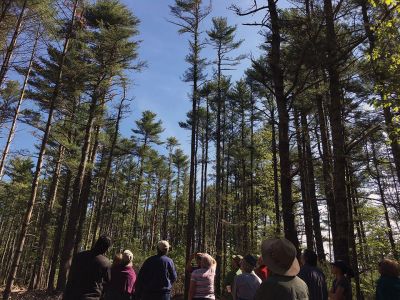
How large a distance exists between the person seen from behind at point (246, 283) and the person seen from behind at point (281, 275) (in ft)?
8.71

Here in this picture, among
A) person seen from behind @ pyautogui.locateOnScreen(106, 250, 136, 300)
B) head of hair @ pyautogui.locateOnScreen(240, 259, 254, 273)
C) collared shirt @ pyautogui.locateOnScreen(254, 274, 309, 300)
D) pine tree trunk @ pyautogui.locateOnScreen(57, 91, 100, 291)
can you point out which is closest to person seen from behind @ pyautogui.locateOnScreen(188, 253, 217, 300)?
head of hair @ pyautogui.locateOnScreen(240, 259, 254, 273)

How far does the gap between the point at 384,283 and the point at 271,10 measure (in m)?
5.01

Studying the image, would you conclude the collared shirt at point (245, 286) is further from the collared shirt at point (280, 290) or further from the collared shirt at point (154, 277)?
the collared shirt at point (280, 290)

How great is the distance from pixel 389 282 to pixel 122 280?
4.39 metres

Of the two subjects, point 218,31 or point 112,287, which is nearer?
point 112,287

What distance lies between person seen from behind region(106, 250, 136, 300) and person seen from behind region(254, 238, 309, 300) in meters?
4.27

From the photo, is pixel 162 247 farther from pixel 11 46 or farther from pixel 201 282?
pixel 11 46

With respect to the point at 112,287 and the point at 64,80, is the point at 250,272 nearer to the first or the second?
the point at 112,287

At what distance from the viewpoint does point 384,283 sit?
15.1ft

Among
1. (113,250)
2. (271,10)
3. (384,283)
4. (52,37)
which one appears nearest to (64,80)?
(52,37)

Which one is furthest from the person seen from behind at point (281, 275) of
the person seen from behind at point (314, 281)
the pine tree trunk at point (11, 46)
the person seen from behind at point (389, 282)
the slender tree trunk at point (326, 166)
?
the pine tree trunk at point (11, 46)

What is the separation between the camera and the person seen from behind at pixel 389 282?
4.49 metres

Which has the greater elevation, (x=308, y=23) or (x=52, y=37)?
(x=52, y=37)

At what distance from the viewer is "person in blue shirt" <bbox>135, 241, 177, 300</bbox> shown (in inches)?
224
